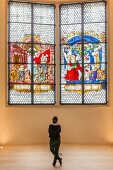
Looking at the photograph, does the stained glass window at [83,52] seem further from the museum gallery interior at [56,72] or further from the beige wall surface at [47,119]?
the beige wall surface at [47,119]

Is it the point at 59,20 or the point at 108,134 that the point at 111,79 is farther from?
the point at 59,20

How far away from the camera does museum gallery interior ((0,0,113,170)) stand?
39.1ft

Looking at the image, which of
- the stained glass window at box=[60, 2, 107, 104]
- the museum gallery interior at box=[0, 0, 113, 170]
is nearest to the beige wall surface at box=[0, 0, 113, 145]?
the museum gallery interior at box=[0, 0, 113, 170]

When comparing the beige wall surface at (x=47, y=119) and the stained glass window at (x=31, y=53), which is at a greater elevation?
the stained glass window at (x=31, y=53)

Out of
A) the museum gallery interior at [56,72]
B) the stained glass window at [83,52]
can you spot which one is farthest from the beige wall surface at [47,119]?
the stained glass window at [83,52]

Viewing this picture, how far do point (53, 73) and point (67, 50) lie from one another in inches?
35.2

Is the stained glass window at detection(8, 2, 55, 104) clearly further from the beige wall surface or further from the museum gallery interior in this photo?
the beige wall surface

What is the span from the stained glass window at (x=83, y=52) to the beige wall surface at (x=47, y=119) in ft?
1.17

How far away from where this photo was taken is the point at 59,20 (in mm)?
12492

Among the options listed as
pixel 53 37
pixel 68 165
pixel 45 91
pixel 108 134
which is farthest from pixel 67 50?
pixel 68 165

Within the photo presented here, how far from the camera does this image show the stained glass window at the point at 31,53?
40.2 feet

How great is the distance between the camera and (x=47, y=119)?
12039 millimetres

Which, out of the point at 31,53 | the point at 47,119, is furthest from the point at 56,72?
the point at 47,119

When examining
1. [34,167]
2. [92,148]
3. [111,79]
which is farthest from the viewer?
[111,79]
